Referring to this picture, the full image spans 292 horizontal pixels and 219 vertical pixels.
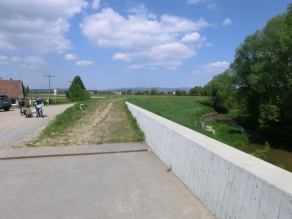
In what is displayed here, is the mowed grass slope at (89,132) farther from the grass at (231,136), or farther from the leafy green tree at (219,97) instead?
the leafy green tree at (219,97)

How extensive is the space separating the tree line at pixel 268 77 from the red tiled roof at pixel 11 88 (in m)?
54.9

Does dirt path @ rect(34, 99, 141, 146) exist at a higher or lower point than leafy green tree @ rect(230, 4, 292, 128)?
lower

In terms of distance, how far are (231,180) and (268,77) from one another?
2045cm

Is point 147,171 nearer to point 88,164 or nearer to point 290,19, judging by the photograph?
point 88,164

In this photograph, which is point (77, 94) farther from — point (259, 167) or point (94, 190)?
point (259, 167)

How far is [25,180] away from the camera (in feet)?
16.8

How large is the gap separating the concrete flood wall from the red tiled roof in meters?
64.7

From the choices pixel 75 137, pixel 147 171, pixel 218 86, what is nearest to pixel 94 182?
pixel 147 171

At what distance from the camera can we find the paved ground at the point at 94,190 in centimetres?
370

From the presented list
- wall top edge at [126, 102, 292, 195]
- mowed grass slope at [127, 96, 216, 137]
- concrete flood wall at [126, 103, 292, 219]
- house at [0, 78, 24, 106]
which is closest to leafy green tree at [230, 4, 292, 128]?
mowed grass slope at [127, 96, 216, 137]

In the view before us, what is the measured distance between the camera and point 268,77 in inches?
805

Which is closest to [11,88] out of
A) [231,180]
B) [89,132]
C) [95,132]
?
[89,132]

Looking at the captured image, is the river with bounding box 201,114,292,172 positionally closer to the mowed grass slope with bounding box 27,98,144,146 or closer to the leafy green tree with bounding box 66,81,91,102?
the mowed grass slope with bounding box 27,98,144,146

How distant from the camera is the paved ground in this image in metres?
3.70
